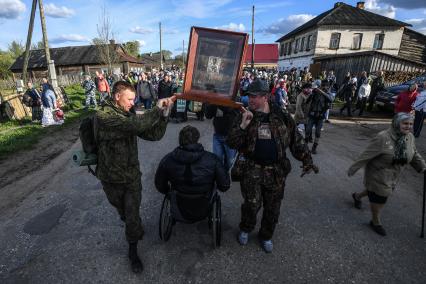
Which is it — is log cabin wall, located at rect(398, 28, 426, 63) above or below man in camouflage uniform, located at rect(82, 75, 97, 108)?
above

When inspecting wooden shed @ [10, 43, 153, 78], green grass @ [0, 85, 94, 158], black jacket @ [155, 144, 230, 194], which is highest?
wooden shed @ [10, 43, 153, 78]

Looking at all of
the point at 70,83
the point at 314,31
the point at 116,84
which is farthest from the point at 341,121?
the point at 70,83

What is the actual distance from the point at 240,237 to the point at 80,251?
6.57 ft

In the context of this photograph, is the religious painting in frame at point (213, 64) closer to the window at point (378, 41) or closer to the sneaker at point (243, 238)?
the sneaker at point (243, 238)

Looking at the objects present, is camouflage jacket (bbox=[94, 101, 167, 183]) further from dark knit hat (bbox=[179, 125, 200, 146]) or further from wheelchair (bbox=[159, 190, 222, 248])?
wheelchair (bbox=[159, 190, 222, 248])

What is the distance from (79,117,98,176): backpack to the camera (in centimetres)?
253

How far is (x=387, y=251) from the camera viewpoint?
3.12 metres

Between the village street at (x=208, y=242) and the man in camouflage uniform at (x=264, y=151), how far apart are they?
48cm

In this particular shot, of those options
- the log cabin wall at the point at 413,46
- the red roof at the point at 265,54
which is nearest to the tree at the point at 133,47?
the red roof at the point at 265,54

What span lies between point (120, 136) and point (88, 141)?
0.41 metres

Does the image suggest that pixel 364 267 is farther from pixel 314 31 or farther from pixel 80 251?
pixel 314 31

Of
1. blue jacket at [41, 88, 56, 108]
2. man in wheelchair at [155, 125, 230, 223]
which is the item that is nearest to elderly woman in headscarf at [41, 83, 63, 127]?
blue jacket at [41, 88, 56, 108]

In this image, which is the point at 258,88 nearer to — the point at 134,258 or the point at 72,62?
the point at 134,258

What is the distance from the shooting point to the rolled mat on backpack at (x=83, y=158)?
2.52 metres
